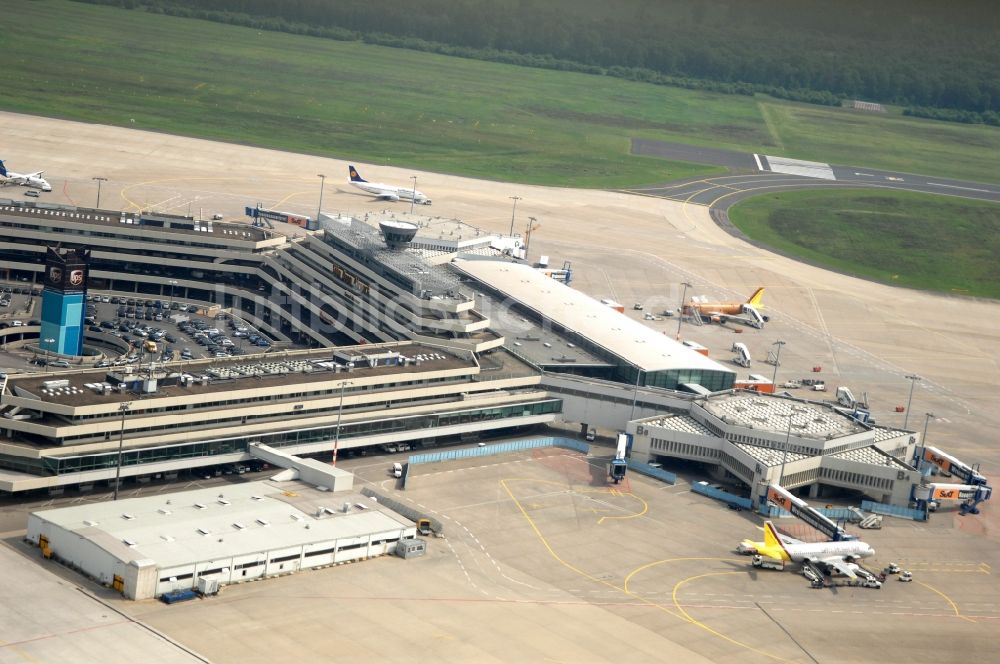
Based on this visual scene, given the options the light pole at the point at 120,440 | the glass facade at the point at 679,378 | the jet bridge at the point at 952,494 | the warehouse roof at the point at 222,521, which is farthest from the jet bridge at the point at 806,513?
the light pole at the point at 120,440

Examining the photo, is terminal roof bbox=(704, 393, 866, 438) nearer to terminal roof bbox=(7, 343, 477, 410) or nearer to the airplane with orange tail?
terminal roof bbox=(7, 343, 477, 410)

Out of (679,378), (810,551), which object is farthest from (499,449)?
(810,551)

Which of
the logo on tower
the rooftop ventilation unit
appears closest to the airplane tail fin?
the rooftop ventilation unit

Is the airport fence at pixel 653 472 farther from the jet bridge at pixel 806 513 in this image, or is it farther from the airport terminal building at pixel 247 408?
the airport terminal building at pixel 247 408

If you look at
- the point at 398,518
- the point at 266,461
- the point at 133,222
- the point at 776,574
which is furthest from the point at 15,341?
the point at 776,574

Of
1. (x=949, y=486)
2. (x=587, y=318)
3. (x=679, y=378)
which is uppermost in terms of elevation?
(x=587, y=318)

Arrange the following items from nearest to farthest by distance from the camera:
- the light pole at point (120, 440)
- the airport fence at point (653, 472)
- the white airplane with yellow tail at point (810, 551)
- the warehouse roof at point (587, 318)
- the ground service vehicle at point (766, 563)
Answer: the light pole at point (120, 440) → the ground service vehicle at point (766, 563) → the white airplane with yellow tail at point (810, 551) → the airport fence at point (653, 472) → the warehouse roof at point (587, 318)

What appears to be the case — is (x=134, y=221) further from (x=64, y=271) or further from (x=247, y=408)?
(x=247, y=408)
